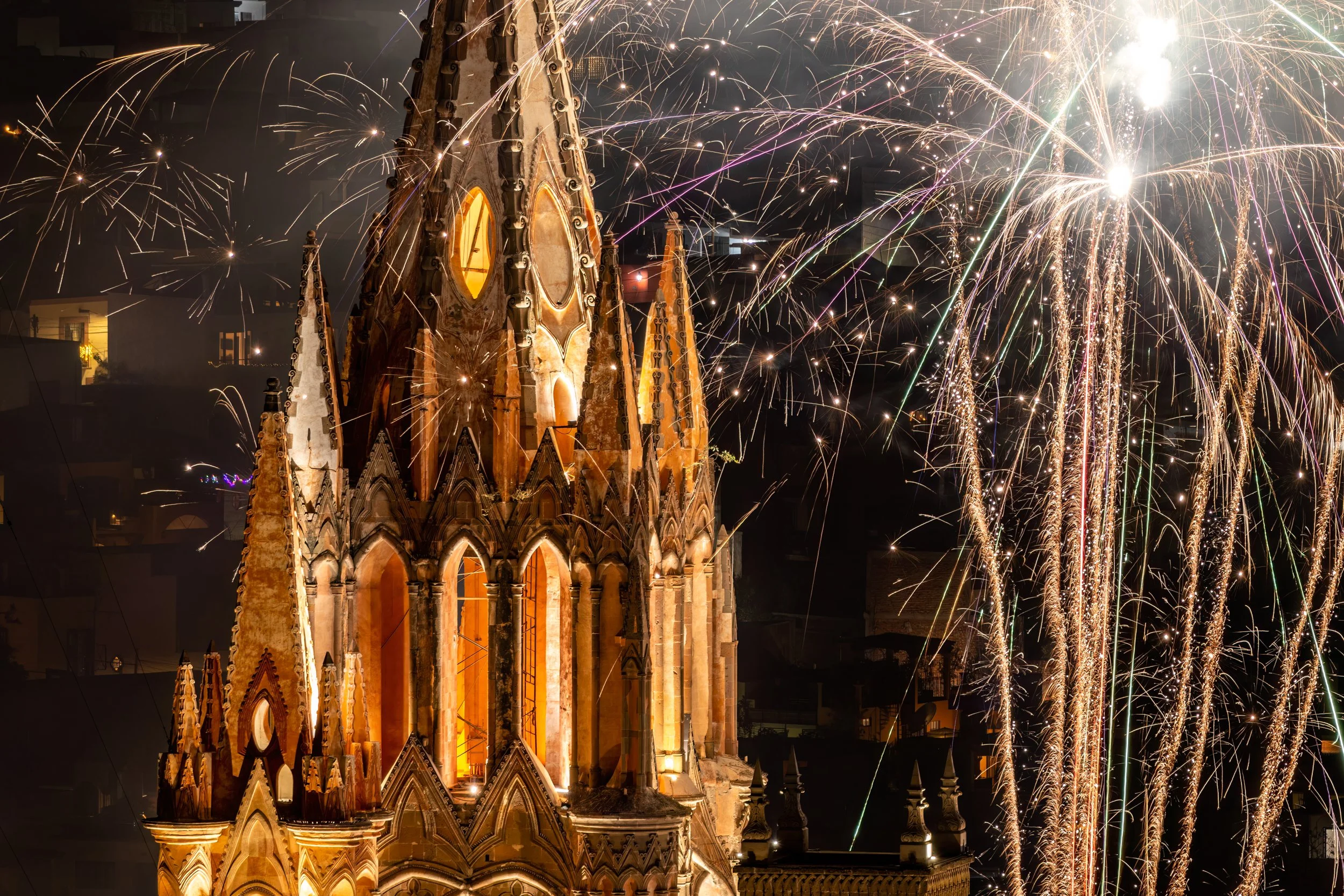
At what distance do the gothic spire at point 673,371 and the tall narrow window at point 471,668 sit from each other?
10.5 feet

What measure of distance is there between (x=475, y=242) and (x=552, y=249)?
1016mm

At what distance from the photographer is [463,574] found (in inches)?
1261

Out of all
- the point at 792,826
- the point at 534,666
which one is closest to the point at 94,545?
the point at 792,826

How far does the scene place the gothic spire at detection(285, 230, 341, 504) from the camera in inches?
1210

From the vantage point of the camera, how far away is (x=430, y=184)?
3088cm

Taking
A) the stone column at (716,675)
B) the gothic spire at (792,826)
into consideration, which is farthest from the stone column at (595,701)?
the gothic spire at (792,826)

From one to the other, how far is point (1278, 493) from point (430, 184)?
18879 mm

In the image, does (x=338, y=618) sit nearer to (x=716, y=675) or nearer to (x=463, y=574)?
(x=463, y=574)

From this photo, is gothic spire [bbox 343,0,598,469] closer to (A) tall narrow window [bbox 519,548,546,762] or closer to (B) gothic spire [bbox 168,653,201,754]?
(A) tall narrow window [bbox 519,548,546,762]

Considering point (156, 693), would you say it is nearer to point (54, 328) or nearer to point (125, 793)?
point (125, 793)

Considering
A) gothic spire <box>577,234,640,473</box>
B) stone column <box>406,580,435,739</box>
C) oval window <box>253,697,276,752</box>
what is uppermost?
gothic spire <box>577,234,640,473</box>

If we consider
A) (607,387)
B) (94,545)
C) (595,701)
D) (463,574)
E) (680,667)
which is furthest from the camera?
(94,545)

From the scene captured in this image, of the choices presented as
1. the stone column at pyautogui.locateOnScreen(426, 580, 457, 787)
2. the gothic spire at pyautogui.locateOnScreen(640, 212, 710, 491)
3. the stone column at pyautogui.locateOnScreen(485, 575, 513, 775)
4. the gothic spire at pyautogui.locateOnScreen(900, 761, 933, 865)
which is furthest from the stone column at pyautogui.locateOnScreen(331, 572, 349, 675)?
the gothic spire at pyautogui.locateOnScreen(900, 761, 933, 865)

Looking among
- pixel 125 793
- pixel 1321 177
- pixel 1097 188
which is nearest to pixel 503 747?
pixel 1097 188
